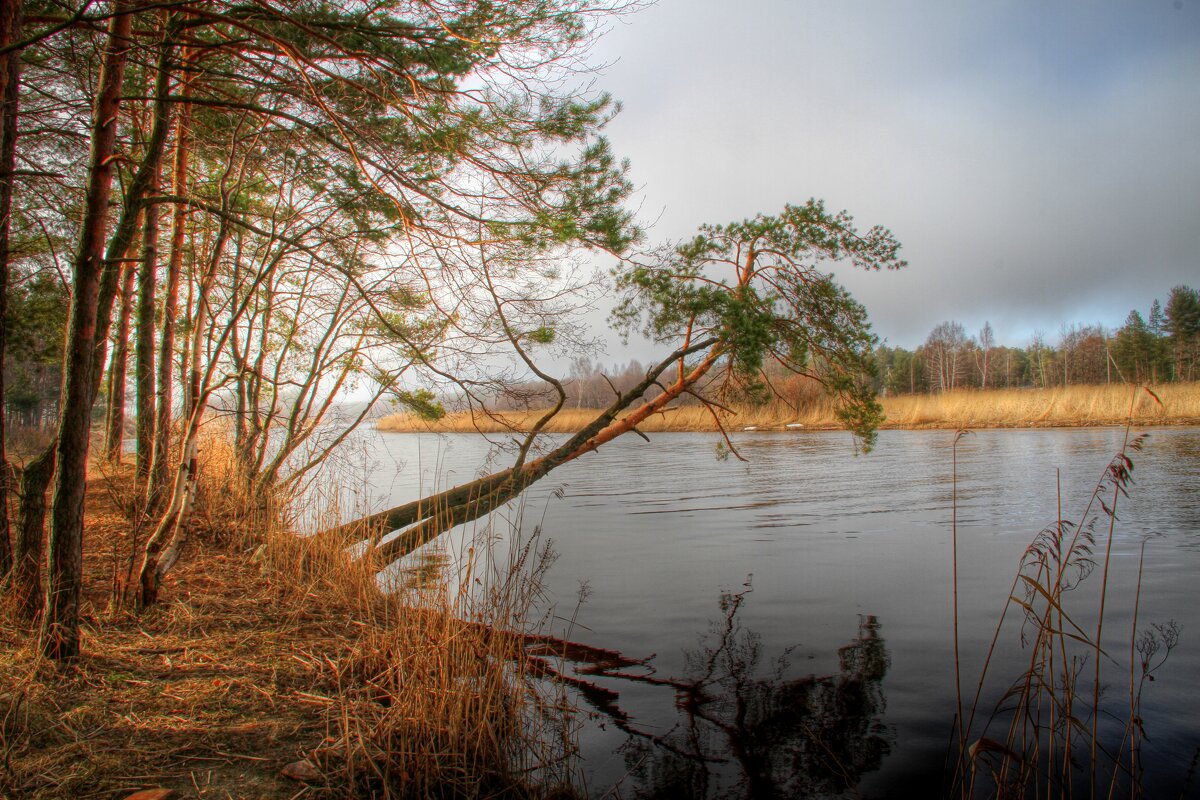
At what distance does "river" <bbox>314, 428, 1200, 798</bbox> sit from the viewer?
335 centimetres

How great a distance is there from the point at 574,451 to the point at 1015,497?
7.93 meters

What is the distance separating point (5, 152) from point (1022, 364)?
78553mm

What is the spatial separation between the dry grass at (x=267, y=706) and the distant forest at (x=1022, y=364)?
1.90 m

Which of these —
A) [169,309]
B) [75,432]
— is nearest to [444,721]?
[75,432]

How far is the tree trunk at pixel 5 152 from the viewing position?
3164mm

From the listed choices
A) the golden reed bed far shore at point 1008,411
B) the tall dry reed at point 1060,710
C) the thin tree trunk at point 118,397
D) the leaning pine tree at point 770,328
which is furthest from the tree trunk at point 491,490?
the golden reed bed far shore at point 1008,411

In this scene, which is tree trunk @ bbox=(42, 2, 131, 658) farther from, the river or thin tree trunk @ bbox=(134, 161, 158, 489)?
the river

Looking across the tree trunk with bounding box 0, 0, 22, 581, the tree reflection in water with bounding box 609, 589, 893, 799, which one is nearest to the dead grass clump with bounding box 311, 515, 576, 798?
the tree reflection in water with bounding box 609, 589, 893, 799

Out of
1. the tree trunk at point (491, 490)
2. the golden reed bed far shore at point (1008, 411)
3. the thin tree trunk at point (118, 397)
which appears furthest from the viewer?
the golden reed bed far shore at point (1008, 411)

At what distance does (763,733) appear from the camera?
357cm

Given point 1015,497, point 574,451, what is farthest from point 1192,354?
point 574,451

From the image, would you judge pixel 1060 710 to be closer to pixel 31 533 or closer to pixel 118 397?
pixel 31 533

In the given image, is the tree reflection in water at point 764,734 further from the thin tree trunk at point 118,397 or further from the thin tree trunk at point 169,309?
the thin tree trunk at point 118,397

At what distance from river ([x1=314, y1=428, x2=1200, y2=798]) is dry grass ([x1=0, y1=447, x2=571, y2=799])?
65 centimetres
